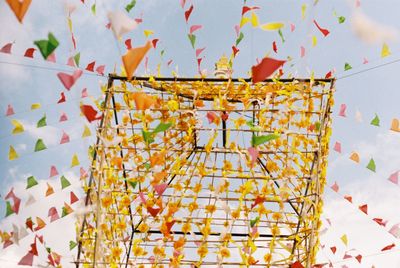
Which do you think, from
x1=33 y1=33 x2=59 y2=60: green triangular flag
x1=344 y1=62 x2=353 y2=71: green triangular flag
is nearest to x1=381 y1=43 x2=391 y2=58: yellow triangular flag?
x1=344 y1=62 x2=353 y2=71: green triangular flag

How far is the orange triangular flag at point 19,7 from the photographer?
77.1 inches

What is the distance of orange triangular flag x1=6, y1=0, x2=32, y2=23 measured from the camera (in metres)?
1.96

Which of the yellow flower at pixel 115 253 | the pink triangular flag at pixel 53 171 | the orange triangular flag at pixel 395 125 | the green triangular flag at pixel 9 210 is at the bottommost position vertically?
the yellow flower at pixel 115 253

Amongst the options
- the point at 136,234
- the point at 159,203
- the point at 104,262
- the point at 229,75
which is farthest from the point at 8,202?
the point at 136,234

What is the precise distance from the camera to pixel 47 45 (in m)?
2.13

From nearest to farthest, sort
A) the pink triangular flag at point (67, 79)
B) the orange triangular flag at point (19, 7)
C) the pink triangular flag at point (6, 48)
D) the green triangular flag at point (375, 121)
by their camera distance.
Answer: the orange triangular flag at point (19, 7) < the pink triangular flag at point (67, 79) < the pink triangular flag at point (6, 48) < the green triangular flag at point (375, 121)

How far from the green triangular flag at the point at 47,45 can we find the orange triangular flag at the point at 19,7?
0.17m

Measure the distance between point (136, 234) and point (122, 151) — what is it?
1664 millimetres

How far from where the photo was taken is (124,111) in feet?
13.3

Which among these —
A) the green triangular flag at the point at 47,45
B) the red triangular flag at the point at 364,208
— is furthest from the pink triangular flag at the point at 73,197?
the red triangular flag at the point at 364,208

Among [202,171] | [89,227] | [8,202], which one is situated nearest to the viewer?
[8,202]

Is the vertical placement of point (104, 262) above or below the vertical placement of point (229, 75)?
below

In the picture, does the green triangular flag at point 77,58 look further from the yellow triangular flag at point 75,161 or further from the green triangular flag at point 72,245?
the green triangular flag at point 72,245

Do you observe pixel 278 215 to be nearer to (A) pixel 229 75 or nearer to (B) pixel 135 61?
(A) pixel 229 75
